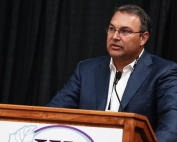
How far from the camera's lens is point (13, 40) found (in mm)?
3742

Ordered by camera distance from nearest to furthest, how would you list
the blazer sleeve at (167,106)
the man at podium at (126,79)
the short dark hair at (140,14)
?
the blazer sleeve at (167,106) < the man at podium at (126,79) < the short dark hair at (140,14)

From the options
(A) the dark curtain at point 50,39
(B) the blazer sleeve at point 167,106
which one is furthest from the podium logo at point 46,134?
(A) the dark curtain at point 50,39

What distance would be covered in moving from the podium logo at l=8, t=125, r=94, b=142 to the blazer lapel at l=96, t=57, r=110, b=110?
33.6 inches

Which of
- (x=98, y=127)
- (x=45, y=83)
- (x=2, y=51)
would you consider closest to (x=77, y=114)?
(x=98, y=127)

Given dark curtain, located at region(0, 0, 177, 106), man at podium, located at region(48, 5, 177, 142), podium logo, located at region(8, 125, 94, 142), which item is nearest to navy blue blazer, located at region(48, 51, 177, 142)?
man at podium, located at region(48, 5, 177, 142)

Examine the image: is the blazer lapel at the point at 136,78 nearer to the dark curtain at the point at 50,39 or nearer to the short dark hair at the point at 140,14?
the short dark hair at the point at 140,14

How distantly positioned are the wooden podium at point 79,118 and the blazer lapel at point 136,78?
28.8 inches

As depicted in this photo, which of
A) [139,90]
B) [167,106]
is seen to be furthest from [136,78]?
[167,106]

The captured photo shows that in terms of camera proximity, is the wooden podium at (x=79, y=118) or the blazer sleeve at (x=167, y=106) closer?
the wooden podium at (x=79, y=118)

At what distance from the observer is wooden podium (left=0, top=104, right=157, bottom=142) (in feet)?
6.65

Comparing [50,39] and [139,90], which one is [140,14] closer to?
[139,90]

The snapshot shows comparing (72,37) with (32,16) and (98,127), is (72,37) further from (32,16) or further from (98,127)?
(98,127)

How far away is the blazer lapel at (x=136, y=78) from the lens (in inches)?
112

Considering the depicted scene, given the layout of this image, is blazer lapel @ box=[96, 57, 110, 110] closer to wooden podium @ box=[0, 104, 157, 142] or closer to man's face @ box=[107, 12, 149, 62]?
man's face @ box=[107, 12, 149, 62]
